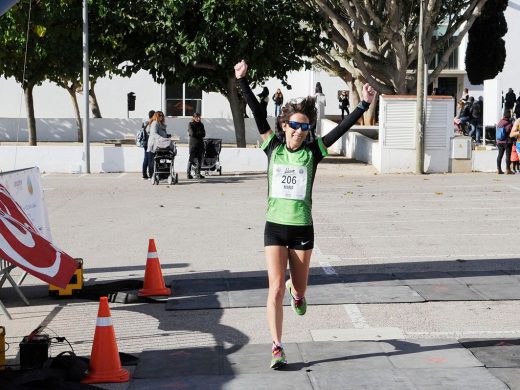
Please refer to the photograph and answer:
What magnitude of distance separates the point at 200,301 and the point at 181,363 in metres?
2.56

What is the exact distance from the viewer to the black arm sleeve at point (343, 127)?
8031 mm

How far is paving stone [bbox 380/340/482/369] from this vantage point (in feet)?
25.6

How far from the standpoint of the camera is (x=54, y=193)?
2303 centimetres

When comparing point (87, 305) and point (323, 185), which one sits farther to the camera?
point (323, 185)

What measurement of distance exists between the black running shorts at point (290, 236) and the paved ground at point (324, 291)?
0.90 metres

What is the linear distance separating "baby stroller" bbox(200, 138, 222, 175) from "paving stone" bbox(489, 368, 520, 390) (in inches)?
769

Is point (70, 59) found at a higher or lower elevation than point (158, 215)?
higher

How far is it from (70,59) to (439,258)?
86.5ft

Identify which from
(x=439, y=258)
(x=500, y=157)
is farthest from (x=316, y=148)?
(x=500, y=157)

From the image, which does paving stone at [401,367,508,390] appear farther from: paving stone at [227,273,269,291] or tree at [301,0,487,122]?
tree at [301,0,487,122]

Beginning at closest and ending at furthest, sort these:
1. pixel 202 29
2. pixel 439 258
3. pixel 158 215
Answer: pixel 439 258
pixel 158 215
pixel 202 29

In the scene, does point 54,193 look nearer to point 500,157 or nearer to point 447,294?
point 500,157

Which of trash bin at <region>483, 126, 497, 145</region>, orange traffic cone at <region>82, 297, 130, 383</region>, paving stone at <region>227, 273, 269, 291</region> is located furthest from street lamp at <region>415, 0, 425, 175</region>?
orange traffic cone at <region>82, 297, 130, 383</region>

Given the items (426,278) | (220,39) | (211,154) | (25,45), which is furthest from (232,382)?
(25,45)
